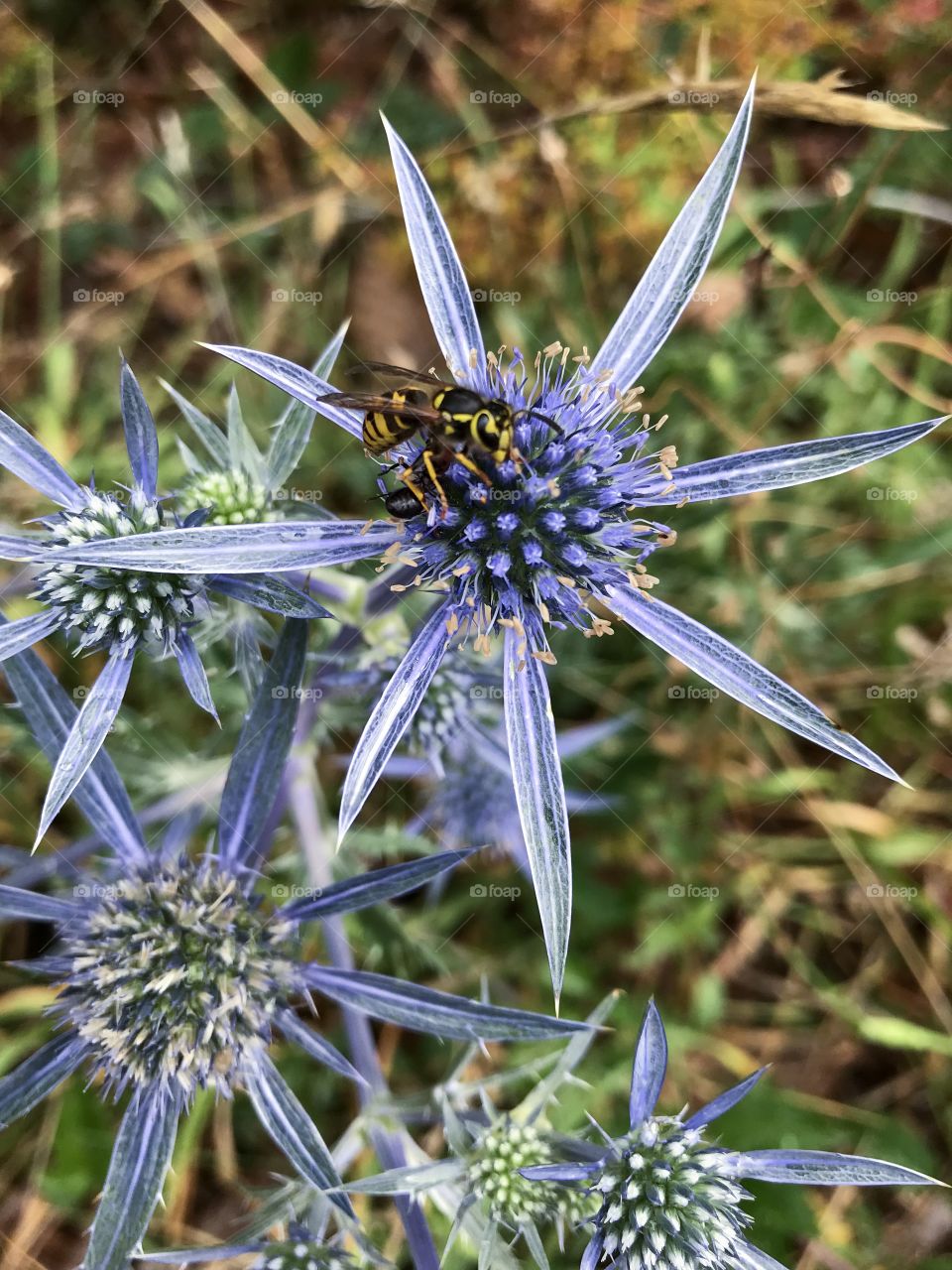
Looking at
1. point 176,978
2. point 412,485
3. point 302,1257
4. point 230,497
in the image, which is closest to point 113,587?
point 230,497

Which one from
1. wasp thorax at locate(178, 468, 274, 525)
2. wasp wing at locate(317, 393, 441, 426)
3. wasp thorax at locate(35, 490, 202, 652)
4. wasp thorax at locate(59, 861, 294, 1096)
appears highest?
wasp thorax at locate(178, 468, 274, 525)

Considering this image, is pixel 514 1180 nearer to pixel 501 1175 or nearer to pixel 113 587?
pixel 501 1175

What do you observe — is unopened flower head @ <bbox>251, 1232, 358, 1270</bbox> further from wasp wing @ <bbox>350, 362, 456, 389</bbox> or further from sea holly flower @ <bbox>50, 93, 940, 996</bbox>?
wasp wing @ <bbox>350, 362, 456, 389</bbox>

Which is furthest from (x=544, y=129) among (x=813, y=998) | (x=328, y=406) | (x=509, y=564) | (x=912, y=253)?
(x=813, y=998)

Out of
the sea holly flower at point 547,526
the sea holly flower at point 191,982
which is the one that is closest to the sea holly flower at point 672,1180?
the sea holly flower at point 191,982

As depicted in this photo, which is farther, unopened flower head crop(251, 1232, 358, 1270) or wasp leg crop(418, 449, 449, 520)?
unopened flower head crop(251, 1232, 358, 1270)

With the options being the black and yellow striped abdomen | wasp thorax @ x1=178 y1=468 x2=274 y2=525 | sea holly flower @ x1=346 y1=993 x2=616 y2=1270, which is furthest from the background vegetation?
the black and yellow striped abdomen

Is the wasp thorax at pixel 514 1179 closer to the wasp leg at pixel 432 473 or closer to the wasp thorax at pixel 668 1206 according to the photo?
the wasp thorax at pixel 668 1206
